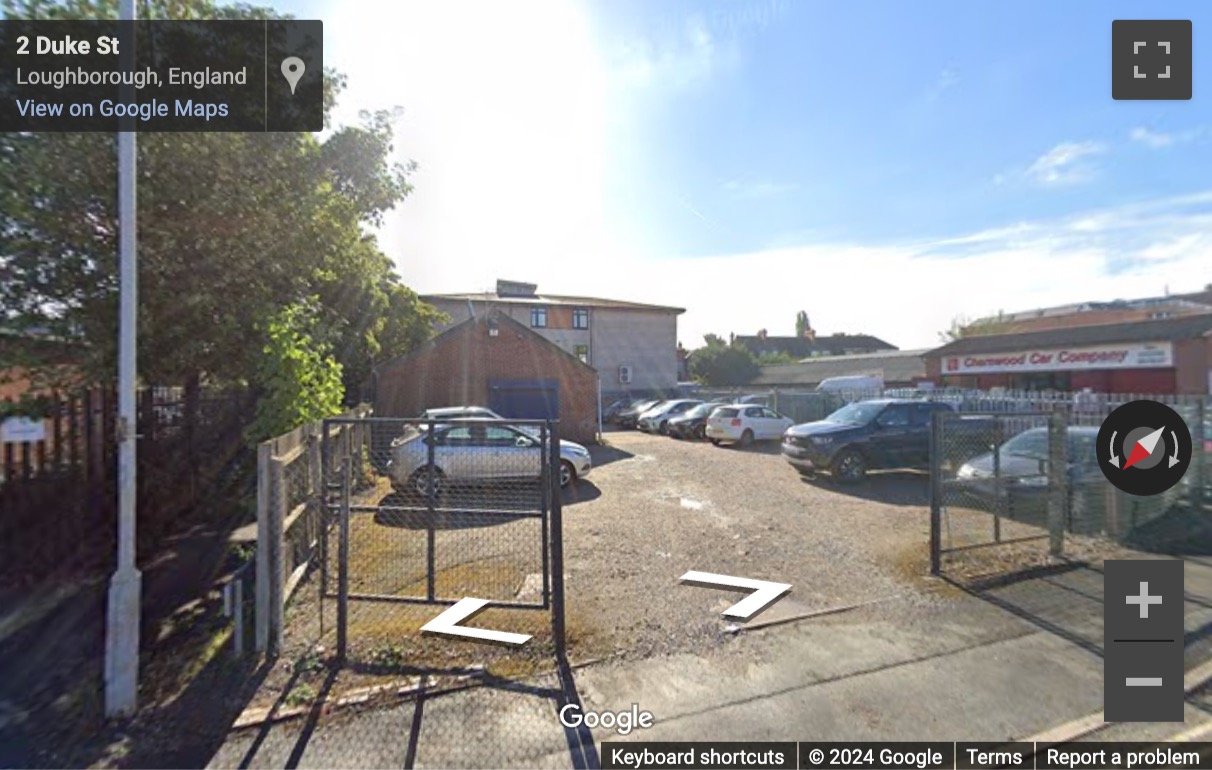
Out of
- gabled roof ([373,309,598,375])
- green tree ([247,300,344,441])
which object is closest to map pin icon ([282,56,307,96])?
green tree ([247,300,344,441])

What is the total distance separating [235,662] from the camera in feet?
12.8

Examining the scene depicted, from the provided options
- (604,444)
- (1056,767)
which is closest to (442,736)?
(1056,767)

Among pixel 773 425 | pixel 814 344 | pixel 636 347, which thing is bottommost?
pixel 773 425

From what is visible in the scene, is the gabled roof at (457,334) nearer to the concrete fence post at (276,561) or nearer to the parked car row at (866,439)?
the parked car row at (866,439)

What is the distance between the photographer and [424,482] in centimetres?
536

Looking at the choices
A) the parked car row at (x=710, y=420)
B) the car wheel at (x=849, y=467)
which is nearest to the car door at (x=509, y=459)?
the car wheel at (x=849, y=467)

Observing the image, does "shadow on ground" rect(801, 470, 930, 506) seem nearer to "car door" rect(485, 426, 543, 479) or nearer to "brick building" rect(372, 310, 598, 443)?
"car door" rect(485, 426, 543, 479)

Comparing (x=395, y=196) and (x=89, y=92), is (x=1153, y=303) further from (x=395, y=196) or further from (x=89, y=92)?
(x=89, y=92)

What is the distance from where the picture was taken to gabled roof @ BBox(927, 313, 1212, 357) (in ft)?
74.9

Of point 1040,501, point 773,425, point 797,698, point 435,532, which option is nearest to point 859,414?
point 1040,501

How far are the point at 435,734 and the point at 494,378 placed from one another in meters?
17.6

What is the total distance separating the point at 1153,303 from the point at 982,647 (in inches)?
2202

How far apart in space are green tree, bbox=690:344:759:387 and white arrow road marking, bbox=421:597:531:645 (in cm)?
4735

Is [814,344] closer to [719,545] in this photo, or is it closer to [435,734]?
[719,545]
